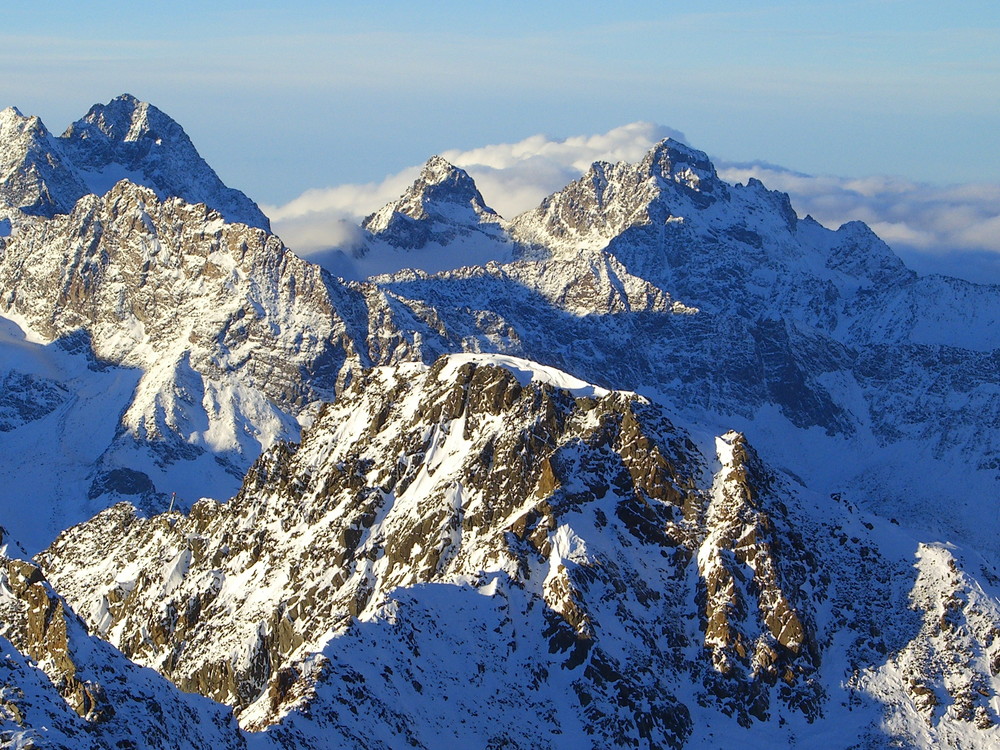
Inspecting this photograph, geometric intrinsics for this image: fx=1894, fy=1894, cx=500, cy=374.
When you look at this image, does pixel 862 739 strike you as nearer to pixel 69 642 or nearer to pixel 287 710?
pixel 287 710

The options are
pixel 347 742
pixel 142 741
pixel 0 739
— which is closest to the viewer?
pixel 0 739

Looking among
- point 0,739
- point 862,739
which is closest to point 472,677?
point 862,739

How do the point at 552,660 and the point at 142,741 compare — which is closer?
the point at 142,741

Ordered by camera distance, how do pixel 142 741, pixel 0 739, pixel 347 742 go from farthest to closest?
pixel 347 742 < pixel 142 741 < pixel 0 739

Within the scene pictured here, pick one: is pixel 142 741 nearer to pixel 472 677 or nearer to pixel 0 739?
pixel 0 739

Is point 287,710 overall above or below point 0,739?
below

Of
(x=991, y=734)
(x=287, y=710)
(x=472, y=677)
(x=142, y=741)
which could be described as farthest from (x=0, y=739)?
(x=991, y=734)

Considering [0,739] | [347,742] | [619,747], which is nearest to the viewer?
[0,739]

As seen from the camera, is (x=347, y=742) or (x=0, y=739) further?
(x=347, y=742)

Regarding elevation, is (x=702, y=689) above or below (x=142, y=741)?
below
